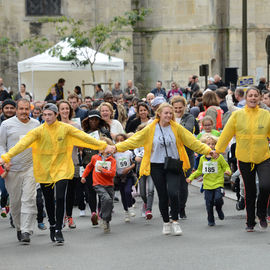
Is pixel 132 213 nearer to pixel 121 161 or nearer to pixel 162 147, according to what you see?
pixel 121 161

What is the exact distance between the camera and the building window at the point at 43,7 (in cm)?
3406

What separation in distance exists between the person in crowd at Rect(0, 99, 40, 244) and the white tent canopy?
15.2 meters

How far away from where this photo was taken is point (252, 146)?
10258 millimetres

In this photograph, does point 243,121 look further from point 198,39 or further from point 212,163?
point 198,39

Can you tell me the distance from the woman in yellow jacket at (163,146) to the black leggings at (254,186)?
1.82ft

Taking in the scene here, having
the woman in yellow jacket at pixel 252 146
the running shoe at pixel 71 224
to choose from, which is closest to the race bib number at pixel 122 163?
the running shoe at pixel 71 224

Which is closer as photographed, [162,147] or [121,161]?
[162,147]

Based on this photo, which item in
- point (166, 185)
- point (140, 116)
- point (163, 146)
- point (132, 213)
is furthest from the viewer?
point (140, 116)

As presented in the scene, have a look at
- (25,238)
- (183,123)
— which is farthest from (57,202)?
(183,123)

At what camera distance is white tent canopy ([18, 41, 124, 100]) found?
25781 millimetres

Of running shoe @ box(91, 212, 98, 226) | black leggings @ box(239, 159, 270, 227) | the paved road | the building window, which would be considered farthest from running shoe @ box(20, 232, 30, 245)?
the building window

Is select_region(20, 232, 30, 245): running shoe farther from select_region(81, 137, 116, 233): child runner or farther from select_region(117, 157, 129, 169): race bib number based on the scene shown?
select_region(117, 157, 129, 169): race bib number

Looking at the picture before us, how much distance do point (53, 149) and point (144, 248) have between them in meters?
1.62

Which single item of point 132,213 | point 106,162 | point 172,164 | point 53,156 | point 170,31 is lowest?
point 132,213
